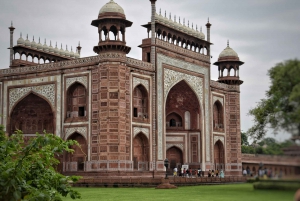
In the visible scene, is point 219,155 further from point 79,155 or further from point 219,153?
point 79,155

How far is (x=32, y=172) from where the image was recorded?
5863mm

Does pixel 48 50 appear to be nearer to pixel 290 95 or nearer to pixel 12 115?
pixel 12 115

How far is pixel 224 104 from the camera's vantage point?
100 feet

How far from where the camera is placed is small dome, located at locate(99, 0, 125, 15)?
890 inches

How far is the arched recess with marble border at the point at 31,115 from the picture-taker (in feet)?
81.6

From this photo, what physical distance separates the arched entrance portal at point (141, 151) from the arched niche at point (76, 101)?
295cm

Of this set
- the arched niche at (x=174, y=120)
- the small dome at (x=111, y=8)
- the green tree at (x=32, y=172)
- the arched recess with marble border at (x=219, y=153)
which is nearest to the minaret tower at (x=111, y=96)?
the small dome at (x=111, y=8)

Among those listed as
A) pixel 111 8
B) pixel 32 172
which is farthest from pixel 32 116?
pixel 32 172

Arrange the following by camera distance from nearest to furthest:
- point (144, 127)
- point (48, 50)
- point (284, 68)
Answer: point (284, 68) < point (144, 127) < point (48, 50)

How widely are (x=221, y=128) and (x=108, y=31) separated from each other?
11.2m

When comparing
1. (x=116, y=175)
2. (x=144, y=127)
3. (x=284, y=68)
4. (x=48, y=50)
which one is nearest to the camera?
(x=284, y=68)

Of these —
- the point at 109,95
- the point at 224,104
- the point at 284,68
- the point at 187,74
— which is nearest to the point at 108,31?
the point at 109,95

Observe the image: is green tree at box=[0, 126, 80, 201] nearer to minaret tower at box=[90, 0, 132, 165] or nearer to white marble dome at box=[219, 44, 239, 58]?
minaret tower at box=[90, 0, 132, 165]

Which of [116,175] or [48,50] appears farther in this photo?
[48,50]
